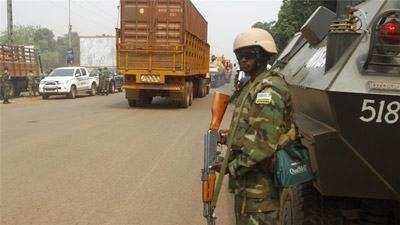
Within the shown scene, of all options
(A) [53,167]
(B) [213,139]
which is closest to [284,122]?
(B) [213,139]

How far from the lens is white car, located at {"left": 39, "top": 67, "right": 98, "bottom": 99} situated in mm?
20047

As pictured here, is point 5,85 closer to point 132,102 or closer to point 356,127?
point 132,102

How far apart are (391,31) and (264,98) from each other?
75 cm

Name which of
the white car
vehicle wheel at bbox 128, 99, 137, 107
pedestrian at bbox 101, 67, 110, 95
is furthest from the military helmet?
pedestrian at bbox 101, 67, 110, 95

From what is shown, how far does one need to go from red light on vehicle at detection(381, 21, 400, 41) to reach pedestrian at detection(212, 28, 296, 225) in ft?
1.90

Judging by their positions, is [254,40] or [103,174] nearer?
[254,40]

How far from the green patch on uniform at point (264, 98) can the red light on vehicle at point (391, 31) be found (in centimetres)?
67

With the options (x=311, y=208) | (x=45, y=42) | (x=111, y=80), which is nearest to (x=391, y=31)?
(x=311, y=208)

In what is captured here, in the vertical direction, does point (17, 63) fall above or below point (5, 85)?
above

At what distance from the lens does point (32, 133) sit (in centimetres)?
941

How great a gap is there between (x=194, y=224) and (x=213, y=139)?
1802 millimetres

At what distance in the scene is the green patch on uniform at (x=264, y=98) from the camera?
7.47ft

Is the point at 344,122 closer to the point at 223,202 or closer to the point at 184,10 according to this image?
the point at 223,202

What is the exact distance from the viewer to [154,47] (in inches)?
565
